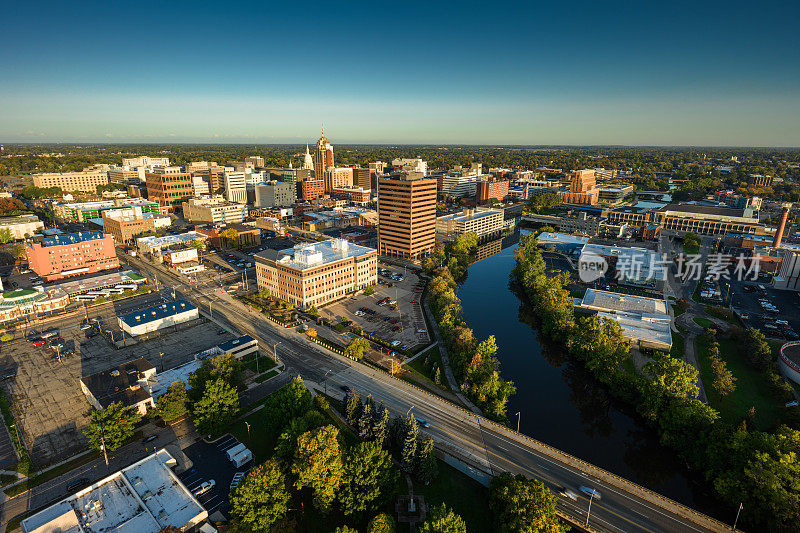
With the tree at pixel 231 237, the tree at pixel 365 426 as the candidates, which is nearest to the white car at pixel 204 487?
the tree at pixel 365 426

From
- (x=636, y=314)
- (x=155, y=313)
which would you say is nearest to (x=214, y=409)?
(x=155, y=313)

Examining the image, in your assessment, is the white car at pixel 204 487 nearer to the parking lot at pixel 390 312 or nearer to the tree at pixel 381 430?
the tree at pixel 381 430

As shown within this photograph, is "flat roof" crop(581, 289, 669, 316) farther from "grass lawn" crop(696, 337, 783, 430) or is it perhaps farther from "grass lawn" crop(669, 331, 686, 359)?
"grass lawn" crop(696, 337, 783, 430)

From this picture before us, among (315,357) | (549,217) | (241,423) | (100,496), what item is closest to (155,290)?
(315,357)

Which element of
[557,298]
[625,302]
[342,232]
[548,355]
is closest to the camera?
[548,355]

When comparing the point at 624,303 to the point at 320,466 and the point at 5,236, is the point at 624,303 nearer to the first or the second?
the point at 320,466

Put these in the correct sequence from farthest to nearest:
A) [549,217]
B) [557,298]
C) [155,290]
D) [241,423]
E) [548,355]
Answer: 1. [549,217]
2. [155,290]
3. [557,298]
4. [548,355]
5. [241,423]

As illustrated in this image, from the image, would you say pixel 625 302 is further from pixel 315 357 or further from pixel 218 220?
pixel 218 220
